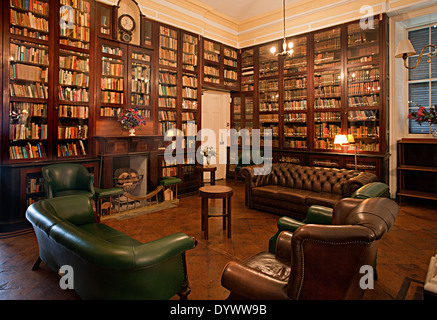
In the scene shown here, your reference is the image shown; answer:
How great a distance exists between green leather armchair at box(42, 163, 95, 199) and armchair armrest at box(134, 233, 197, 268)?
2610mm

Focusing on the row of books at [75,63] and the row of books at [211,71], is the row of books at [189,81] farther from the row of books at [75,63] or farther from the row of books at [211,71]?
the row of books at [75,63]

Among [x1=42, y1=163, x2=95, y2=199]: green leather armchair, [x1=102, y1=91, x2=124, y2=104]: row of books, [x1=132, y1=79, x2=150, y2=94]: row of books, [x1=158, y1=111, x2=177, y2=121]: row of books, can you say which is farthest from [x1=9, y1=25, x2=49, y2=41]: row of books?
[x1=158, y1=111, x2=177, y2=121]: row of books

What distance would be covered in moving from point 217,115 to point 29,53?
188 inches

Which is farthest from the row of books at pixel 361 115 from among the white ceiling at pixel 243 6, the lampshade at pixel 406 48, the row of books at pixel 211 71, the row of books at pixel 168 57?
the row of books at pixel 168 57

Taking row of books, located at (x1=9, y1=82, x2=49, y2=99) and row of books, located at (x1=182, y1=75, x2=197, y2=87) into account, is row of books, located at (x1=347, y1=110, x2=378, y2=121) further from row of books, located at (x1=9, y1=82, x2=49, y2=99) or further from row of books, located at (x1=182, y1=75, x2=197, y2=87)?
row of books, located at (x1=9, y1=82, x2=49, y2=99)

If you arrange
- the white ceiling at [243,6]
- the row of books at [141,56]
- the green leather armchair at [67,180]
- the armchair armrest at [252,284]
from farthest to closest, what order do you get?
1. the white ceiling at [243,6]
2. the row of books at [141,56]
3. the green leather armchair at [67,180]
4. the armchair armrest at [252,284]

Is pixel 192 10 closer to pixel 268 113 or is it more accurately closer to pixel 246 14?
pixel 246 14

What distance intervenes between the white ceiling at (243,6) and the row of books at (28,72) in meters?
3.89

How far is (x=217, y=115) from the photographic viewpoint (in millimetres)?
8023

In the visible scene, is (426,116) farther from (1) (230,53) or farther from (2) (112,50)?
(2) (112,50)

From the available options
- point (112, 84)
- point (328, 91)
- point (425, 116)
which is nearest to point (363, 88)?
point (328, 91)

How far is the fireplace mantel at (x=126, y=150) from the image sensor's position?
16.1 feet

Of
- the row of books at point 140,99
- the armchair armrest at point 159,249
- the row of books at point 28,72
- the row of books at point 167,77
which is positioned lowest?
the armchair armrest at point 159,249
